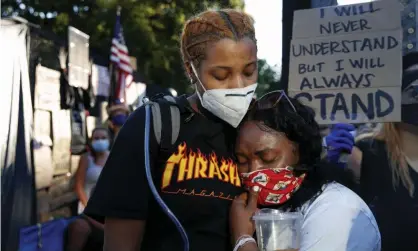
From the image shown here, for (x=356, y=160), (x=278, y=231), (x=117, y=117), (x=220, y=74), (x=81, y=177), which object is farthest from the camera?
(x=117, y=117)

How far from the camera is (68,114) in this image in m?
7.63

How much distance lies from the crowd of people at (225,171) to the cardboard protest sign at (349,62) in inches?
37.2

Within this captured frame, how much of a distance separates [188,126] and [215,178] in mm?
188

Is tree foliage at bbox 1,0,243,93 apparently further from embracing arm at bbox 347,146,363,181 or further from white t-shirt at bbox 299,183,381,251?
white t-shirt at bbox 299,183,381,251

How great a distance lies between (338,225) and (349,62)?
1.45 metres

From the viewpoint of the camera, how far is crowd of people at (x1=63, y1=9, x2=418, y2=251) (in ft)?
5.98

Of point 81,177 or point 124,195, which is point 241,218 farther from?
point 81,177

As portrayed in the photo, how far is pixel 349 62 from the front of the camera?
3059mm

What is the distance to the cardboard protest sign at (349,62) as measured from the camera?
2982 mm

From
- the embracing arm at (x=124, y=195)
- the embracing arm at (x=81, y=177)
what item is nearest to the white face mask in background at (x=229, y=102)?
the embracing arm at (x=124, y=195)

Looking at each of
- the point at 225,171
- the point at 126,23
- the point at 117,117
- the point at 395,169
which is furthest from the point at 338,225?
the point at 126,23

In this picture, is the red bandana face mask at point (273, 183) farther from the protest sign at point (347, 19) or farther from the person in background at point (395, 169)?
the protest sign at point (347, 19)

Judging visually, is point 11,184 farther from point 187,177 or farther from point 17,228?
point 187,177

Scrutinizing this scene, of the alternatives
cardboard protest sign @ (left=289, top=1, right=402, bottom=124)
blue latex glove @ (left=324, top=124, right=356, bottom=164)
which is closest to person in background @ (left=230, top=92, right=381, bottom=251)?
blue latex glove @ (left=324, top=124, right=356, bottom=164)
